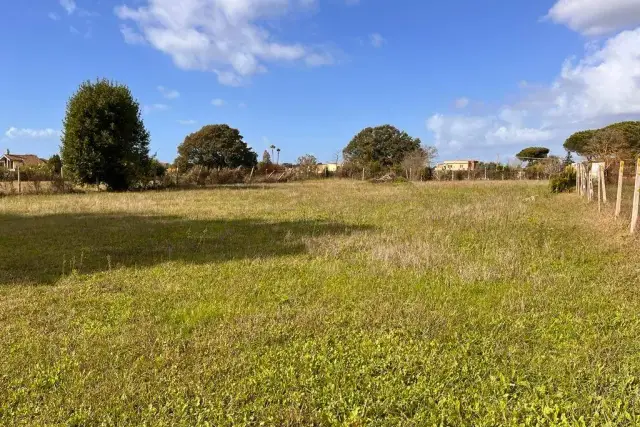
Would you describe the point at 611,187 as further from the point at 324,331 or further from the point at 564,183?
the point at 324,331

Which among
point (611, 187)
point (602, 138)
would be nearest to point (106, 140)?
point (611, 187)

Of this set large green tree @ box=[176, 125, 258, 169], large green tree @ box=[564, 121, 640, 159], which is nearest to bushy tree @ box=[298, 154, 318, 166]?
large green tree @ box=[176, 125, 258, 169]

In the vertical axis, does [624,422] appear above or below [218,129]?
below

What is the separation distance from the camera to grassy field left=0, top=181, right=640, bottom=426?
8.78 ft

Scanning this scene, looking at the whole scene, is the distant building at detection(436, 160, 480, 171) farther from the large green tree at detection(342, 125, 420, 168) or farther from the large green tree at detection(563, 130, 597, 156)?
the large green tree at detection(563, 130, 597, 156)

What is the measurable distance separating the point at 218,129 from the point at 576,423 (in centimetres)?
4188

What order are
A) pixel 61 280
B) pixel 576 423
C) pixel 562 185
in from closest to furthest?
pixel 576 423 → pixel 61 280 → pixel 562 185

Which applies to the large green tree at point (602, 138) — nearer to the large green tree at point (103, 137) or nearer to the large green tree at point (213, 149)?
the large green tree at point (103, 137)

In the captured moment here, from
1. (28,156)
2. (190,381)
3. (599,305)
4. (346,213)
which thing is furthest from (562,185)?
(28,156)

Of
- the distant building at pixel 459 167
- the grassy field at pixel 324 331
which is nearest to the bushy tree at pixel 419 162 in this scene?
the distant building at pixel 459 167

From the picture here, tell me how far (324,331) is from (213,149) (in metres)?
39.2

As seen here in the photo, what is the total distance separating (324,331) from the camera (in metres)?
3.82

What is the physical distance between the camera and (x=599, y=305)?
4.34 meters

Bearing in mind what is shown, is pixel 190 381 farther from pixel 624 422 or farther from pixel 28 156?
pixel 28 156
